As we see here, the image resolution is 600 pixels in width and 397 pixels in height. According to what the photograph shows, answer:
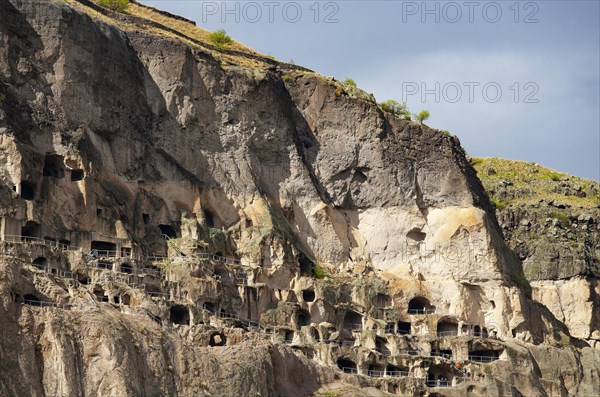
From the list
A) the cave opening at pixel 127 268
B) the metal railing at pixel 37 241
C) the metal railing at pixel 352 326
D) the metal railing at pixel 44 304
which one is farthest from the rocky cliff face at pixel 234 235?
the cave opening at pixel 127 268

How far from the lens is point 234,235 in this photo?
Result: 10912 cm

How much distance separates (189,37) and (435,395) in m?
42.7

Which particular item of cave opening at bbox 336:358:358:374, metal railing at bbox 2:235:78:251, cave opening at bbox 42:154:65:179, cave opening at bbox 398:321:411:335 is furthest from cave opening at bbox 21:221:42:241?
cave opening at bbox 398:321:411:335

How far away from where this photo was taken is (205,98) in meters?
114

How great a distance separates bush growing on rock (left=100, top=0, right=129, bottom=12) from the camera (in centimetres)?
12850

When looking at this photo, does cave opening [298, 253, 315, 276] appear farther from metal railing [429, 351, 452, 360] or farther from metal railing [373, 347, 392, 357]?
metal railing [429, 351, 452, 360]

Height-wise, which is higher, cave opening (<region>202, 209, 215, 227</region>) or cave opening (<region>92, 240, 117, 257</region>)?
cave opening (<region>202, 209, 215, 227</region>)

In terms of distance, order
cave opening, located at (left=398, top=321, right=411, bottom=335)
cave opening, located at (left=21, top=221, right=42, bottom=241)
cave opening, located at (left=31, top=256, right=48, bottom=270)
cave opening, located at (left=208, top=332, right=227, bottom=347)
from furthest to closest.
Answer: cave opening, located at (left=398, top=321, right=411, bottom=335) < cave opening, located at (left=21, top=221, right=42, bottom=241) < cave opening, located at (left=208, top=332, right=227, bottom=347) < cave opening, located at (left=31, top=256, right=48, bottom=270)

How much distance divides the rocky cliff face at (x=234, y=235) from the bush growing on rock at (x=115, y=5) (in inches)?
289

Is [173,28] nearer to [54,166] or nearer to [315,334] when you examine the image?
[54,166]

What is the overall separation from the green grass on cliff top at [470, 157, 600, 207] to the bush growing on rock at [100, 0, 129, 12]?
39389 mm

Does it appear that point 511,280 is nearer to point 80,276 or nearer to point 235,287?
point 235,287

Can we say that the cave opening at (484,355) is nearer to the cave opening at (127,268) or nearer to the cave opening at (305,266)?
the cave opening at (305,266)

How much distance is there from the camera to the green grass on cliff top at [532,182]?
470 feet
